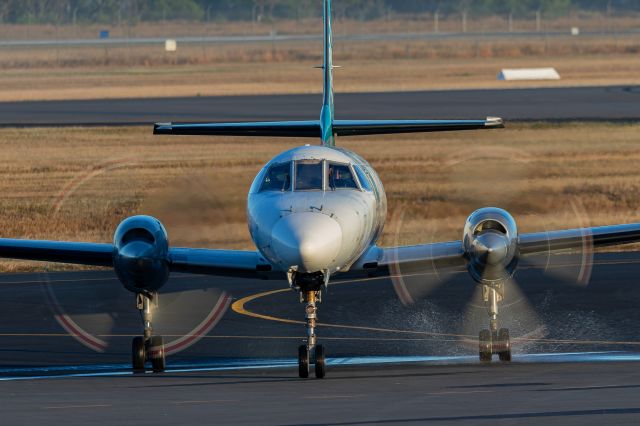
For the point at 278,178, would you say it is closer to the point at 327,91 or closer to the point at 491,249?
the point at 491,249

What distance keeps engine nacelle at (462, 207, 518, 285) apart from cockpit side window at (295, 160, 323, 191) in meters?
2.16

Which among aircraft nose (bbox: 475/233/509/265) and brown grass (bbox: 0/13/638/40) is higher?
brown grass (bbox: 0/13/638/40)

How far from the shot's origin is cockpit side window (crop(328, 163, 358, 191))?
Result: 1922 cm

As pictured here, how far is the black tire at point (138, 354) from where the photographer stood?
19.7m

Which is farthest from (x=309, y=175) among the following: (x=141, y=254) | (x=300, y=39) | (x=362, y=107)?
(x=300, y=39)

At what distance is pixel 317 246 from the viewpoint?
17.2m

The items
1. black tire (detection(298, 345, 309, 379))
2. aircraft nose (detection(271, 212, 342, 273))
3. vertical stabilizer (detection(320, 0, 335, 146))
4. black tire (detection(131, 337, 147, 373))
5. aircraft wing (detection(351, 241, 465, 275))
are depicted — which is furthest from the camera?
vertical stabilizer (detection(320, 0, 335, 146))

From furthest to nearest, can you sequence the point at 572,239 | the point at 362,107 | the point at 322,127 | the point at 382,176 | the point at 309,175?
the point at 362,107 → the point at 382,176 → the point at 322,127 → the point at 572,239 → the point at 309,175

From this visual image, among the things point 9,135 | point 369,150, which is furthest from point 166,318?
point 9,135

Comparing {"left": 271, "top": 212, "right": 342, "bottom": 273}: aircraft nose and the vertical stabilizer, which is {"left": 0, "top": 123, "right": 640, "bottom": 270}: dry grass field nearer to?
the vertical stabilizer

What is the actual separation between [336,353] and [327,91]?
5.57m

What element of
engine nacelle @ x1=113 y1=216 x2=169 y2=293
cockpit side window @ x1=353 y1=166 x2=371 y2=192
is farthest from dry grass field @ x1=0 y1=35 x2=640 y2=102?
engine nacelle @ x1=113 y1=216 x2=169 y2=293

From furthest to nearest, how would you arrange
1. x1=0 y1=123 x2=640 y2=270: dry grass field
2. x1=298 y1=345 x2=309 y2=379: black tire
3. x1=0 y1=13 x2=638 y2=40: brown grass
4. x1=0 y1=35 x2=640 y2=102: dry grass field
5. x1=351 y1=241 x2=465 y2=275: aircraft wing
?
x1=0 y1=13 x2=638 y2=40: brown grass
x1=0 y1=35 x2=640 y2=102: dry grass field
x1=0 y1=123 x2=640 y2=270: dry grass field
x1=351 y1=241 x2=465 y2=275: aircraft wing
x1=298 y1=345 x2=309 y2=379: black tire

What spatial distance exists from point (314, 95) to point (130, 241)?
178 ft
